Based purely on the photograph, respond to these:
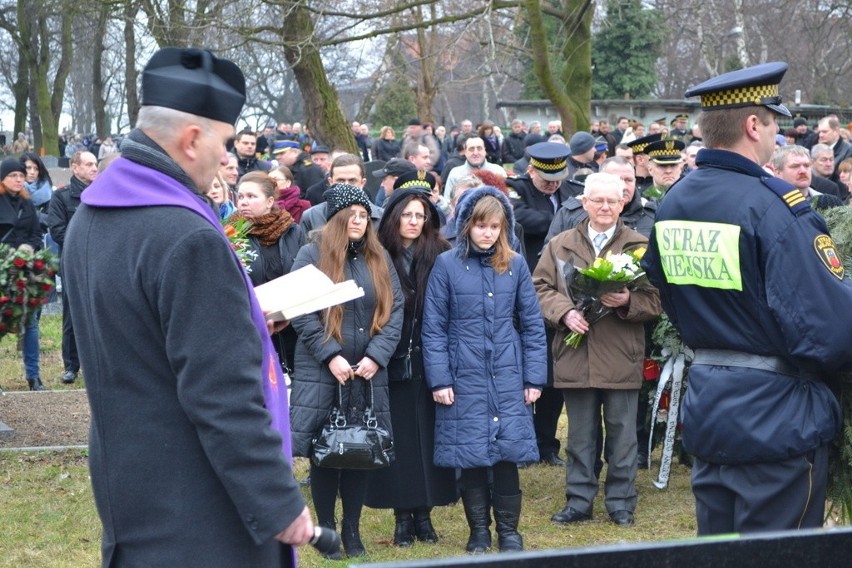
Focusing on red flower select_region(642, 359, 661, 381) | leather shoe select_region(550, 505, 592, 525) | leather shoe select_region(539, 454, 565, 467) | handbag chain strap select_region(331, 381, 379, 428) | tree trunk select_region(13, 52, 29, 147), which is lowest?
leather shoe select_region(539, 454, 565, 467)

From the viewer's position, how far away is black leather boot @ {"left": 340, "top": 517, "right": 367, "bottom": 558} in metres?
6.21

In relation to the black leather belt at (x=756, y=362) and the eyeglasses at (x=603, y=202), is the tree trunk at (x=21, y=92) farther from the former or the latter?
the black leather belt at (x=756, y=362)

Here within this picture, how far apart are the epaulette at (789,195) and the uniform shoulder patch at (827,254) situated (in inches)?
4.2

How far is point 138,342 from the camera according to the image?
280 cm

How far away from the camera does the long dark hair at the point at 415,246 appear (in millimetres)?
6523

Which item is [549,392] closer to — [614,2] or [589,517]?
[589,517]

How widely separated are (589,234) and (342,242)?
1.72 meters

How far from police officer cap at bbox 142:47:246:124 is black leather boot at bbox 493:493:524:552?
3741 mm

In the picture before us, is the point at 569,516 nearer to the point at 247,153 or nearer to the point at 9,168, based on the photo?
the point at 9,168

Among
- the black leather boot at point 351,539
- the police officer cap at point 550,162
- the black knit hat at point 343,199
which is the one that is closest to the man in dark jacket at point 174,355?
the black knit hat at point 343,199

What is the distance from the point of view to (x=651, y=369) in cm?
743

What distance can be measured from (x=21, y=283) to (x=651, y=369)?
4.45 meters

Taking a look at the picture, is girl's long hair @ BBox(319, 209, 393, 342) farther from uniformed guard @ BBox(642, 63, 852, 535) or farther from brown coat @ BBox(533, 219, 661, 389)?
uniformed guard @ BBox(642, 63, 852, 535)

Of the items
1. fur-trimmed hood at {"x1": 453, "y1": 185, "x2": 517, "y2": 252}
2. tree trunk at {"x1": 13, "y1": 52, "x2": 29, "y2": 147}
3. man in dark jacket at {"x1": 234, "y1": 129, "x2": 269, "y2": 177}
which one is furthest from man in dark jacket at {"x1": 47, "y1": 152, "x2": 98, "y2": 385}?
tree trunk at {"x1": 13, "y1": 52, "x2": 29, "y2": 147}
